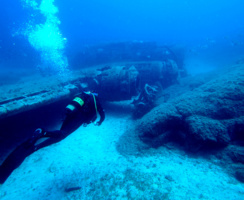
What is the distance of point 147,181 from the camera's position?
338 centimetres

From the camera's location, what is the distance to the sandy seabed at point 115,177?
3.11 meters

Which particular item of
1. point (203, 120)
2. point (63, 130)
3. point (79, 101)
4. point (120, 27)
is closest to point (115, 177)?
point (63, 130)

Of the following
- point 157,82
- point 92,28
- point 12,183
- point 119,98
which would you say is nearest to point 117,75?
point 119,98

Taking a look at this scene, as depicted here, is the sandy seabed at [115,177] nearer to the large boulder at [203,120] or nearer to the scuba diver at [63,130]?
the large boulder at [203,120]

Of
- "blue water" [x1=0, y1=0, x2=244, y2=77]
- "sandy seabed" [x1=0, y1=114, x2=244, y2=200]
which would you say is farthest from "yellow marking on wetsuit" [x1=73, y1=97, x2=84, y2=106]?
"blue water" [x1=0, y1=0, x2=244, y2=77]

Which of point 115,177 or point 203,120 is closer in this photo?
point 115,177

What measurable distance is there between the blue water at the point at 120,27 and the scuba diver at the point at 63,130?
13.4 meters

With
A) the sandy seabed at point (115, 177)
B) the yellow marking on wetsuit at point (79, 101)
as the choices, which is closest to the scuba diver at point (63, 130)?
the yellow marking on wetsuit at point (79, 101)

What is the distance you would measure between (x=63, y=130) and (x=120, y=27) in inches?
3352

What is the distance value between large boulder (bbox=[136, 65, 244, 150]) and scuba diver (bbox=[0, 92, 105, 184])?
5.78 feet

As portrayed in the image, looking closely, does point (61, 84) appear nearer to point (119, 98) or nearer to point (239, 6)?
point (119, 98)

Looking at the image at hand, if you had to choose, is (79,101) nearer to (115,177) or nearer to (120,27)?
(115,177)

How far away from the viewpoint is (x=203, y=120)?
13.8 feet

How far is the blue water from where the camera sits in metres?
23.9
